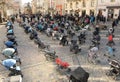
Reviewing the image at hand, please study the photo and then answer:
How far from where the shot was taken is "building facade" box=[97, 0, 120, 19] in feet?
133

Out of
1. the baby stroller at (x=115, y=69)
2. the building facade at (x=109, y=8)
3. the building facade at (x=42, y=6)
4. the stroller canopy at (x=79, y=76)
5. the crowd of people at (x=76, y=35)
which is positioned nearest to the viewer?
the stroller canopy at (x=79, y=76)

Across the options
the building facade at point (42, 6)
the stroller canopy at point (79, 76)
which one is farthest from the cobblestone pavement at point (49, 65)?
the building facade at point (42, 6)

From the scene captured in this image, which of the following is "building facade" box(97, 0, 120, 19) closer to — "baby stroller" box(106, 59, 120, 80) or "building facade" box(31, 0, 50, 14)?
"baby stroller" box(106, 59, 120, 80)

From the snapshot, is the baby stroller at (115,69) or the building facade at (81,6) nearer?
the baby stroller at (115,69)

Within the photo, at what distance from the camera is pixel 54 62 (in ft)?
49.2

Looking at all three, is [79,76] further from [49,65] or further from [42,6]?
[42,6]

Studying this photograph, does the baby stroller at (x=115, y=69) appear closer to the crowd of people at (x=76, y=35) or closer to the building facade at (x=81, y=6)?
the crowd of people at (x=76, y=35)

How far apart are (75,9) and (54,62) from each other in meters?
41.6

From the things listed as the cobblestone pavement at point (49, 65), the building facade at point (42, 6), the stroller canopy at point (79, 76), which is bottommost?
the building facade at point (42, 6)

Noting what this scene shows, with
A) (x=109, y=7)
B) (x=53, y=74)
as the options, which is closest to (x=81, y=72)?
(x=53, y=74)

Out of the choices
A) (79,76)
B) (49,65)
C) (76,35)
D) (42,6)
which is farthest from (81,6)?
(42,6)

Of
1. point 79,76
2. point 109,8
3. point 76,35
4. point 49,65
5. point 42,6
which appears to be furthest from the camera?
point 42,6

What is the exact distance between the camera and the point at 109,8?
137ft

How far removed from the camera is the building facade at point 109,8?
133 ft
